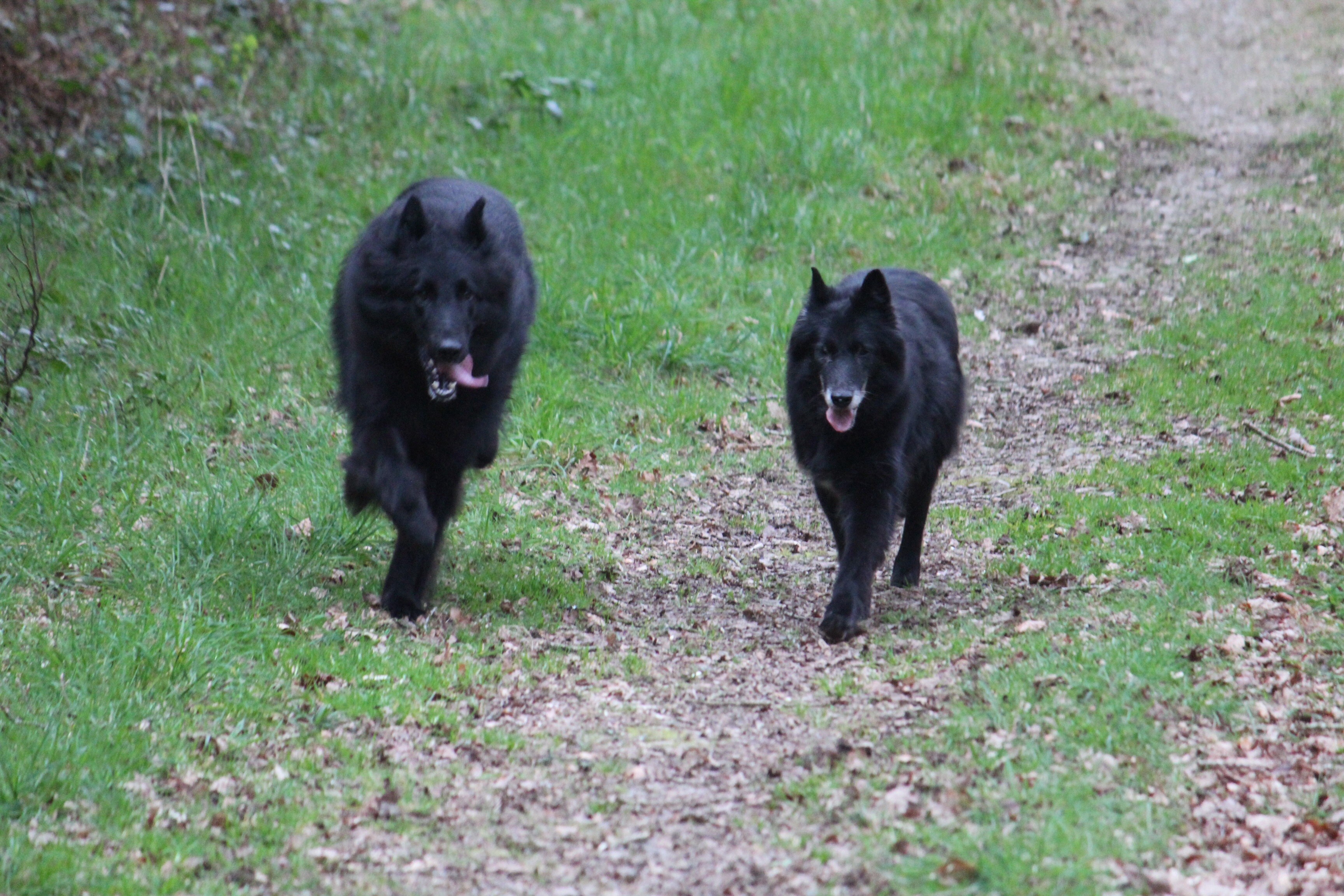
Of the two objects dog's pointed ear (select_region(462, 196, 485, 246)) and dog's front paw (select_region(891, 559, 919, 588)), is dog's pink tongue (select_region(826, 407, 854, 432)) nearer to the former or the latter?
dog's front paw (select_region(891, 559, 919, 588))

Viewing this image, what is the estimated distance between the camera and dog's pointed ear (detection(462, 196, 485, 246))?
17.0 feet

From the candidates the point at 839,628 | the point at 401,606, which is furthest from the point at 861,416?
the point at 401,606

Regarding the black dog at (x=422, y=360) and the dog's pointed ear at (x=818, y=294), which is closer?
the black dog at (x=422, y=360)

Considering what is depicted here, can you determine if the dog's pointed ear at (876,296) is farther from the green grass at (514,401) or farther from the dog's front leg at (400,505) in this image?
the dog's front leg at (400,505)

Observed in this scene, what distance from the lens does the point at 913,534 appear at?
6324mm

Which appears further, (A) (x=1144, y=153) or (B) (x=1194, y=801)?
(A) (x=1144, y=153)

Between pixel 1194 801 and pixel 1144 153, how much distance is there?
10.0 meters

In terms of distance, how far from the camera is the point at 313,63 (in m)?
12.5

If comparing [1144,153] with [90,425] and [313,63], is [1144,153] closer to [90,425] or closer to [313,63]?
[313,63]

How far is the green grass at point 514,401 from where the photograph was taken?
4.10 meters

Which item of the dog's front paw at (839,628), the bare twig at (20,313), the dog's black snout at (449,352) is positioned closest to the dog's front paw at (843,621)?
the dog's front paw at (839,628)

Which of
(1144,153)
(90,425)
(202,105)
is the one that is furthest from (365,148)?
(1144,153)

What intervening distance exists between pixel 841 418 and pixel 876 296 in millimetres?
541

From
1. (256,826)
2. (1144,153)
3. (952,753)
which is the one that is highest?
(1144,153)
